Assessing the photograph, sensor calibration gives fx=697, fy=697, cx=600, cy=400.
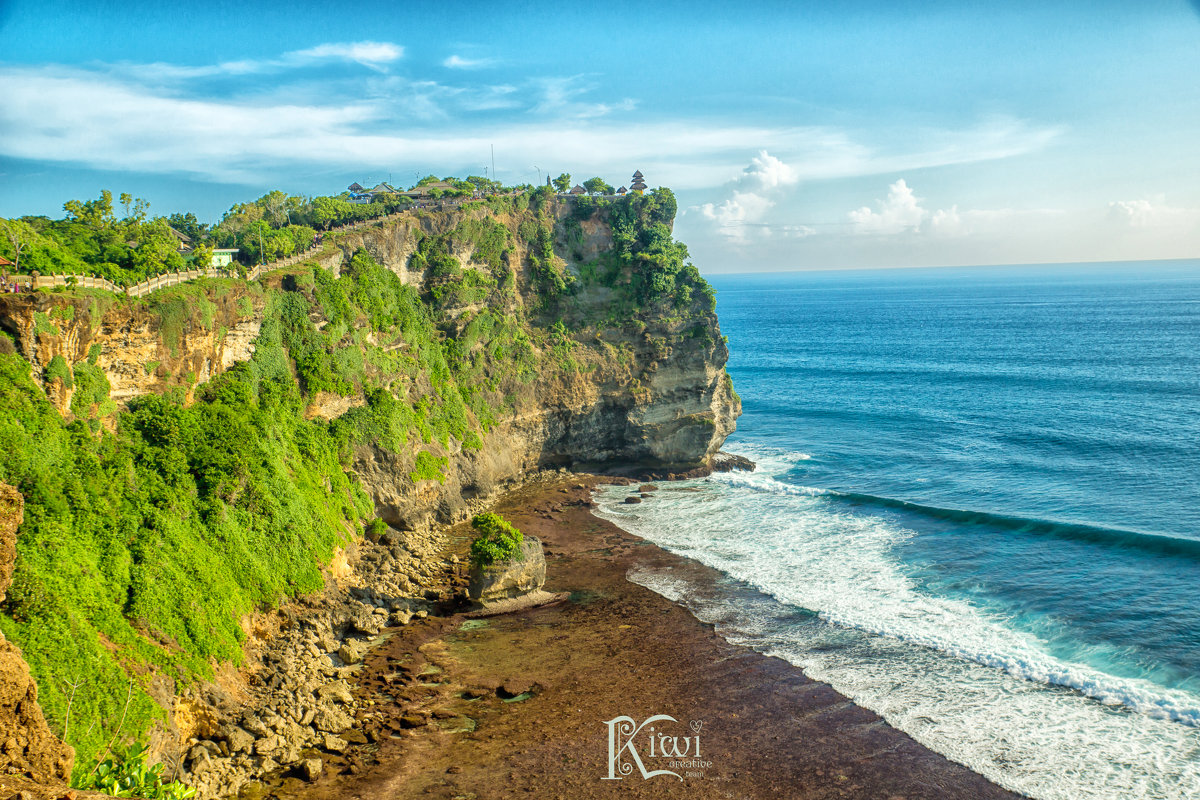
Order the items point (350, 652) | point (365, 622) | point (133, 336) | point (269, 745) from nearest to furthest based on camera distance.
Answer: point (269, 745) < point (350, 652) < point (133, 336) < point (365, 622)

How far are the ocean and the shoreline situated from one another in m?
1.67

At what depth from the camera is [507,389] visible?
53.0 metres

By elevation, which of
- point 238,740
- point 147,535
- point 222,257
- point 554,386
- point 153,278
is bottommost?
point 238,740

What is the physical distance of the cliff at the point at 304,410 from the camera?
75.9ft

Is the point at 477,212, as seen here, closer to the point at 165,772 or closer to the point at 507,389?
the point at 507,389

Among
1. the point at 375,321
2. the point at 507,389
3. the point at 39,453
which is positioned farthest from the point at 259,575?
the point at 507,389

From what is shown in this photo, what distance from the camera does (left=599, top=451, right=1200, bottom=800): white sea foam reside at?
926 inches

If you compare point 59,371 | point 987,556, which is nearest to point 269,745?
point 59,371

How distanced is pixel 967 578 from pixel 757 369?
64360 millimetres

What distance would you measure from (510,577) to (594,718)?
10.3m

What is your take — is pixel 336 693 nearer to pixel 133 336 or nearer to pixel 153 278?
pixel 133 336

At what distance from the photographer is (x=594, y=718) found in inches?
1026

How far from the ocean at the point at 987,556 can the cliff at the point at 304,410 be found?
946 cm

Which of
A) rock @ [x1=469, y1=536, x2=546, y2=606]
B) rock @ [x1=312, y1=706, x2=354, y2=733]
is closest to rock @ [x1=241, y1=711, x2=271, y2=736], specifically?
rock @ [x1=312, y1=706, x2=354, y2=733]
